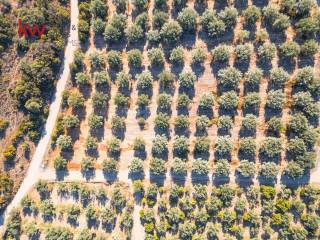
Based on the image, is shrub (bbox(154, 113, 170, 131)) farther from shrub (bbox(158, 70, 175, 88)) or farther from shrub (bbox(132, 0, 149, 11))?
shrub (bbox(132, 0, 149, 11))

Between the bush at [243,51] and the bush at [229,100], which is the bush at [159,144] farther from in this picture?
the bush at [243,51]

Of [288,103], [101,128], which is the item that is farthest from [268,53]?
[101,128]

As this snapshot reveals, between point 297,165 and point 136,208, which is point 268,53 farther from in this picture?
point 136,208

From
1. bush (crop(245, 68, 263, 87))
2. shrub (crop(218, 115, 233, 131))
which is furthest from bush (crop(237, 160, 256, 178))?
bush (crop(245, 68, 263, 87))

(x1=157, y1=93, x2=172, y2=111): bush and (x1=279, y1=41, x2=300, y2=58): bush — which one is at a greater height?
(x1=279, y1=41, x2=300, y2=58): bush

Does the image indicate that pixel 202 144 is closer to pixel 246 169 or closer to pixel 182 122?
pixel 182 122

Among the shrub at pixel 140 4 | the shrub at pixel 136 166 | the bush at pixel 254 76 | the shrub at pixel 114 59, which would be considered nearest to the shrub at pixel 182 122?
the shrub at pixel 136 166
